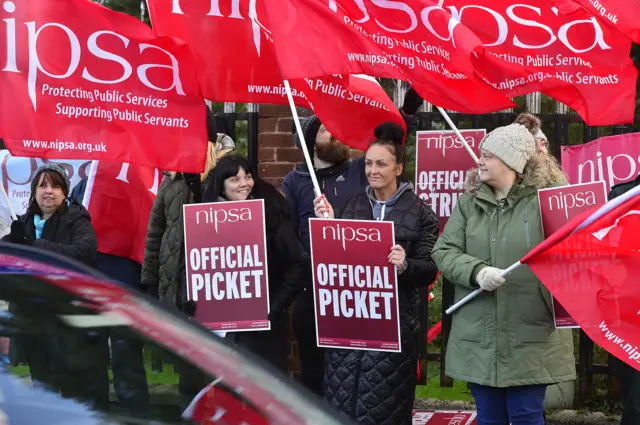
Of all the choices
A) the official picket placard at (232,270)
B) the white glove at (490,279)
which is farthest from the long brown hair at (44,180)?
the white glove at (490,279)

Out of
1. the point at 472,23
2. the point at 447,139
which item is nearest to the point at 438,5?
the point at 472,23

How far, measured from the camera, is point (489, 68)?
6.46 metres

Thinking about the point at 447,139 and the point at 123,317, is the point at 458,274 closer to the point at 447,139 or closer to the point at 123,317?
the point at 447,139

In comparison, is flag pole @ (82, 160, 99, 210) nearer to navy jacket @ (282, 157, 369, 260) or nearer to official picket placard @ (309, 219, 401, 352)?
navy jacket @ (282, 157, 369, 260)

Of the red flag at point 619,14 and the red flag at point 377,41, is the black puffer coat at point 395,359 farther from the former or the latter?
the red flag at point 619,14

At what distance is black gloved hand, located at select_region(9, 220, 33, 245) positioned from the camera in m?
6.83

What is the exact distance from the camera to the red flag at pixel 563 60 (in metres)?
6.46

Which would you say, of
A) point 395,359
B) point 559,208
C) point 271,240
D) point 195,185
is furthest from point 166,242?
point 559,208

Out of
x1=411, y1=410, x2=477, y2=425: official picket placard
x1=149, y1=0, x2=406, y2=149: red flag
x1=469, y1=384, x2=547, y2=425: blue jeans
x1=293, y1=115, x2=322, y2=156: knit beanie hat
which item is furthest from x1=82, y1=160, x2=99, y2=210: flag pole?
x1=469, y1=384, x2=547, y2=425: blue jeans

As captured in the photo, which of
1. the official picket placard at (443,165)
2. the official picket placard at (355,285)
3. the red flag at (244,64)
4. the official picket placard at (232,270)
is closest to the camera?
the official picket placard at (355,285)

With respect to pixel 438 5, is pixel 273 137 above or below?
below

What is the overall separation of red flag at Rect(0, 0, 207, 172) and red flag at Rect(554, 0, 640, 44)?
225 centimetres

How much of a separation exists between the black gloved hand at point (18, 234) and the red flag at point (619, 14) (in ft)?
11.3

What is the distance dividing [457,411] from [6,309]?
5.55m
